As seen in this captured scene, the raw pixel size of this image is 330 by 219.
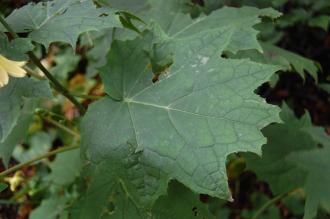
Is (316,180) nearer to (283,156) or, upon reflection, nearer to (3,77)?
(283,156)

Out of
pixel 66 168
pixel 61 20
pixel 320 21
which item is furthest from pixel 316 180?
pixel 320 21

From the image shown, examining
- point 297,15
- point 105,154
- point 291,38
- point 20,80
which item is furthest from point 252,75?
point 291,38

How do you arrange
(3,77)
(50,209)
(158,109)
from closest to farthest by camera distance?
(3,77), (158,109), (50,209)

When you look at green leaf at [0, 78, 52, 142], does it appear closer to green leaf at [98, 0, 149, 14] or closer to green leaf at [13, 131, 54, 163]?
green leaf at [98, 0, 149, 14]

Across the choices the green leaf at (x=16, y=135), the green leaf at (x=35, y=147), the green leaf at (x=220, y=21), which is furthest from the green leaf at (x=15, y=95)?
the green leaf at (x=35, y=147)

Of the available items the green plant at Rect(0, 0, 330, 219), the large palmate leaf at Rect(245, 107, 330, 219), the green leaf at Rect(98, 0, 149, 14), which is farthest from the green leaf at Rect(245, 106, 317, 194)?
the green leaf at Rect(98, 0, 149, 14)

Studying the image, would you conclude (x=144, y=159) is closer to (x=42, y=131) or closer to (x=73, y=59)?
(x=42, y=131)
